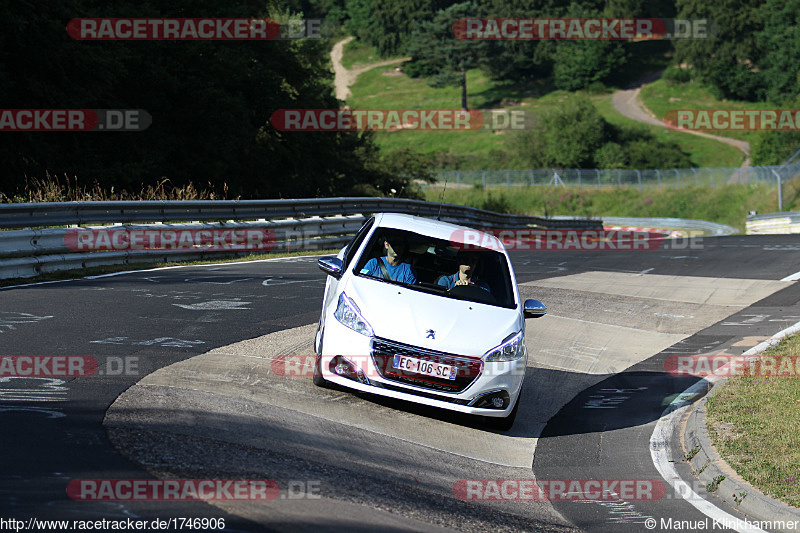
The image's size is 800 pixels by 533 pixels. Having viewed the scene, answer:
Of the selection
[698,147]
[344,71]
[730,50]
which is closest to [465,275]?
[698,147]

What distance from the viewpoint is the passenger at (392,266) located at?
8.66 m

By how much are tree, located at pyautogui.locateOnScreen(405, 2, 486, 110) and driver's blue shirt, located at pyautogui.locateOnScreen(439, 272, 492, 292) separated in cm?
12258

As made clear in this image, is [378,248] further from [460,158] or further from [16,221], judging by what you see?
[460,158]

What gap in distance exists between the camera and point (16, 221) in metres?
14.3

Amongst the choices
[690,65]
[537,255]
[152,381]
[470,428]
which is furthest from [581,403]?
[690,65]

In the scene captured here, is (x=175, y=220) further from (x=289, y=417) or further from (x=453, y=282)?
(x=289, y=417)

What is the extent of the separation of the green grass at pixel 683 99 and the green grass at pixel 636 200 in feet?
149

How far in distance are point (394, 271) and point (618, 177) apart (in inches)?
2582

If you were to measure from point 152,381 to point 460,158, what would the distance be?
97007 millimetres

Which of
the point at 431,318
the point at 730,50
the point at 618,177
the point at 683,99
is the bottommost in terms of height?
the point at 618,177

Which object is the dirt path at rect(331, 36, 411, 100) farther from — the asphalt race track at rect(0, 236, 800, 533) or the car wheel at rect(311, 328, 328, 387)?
the car wheel at rect(311, 328, 328, 387)

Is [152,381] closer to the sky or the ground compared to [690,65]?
closer to the ground

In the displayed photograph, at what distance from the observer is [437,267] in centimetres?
911

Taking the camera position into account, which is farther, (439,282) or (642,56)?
(642,56)
